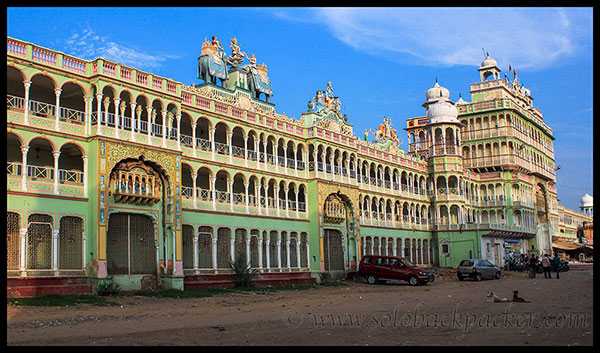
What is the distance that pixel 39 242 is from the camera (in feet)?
86.5

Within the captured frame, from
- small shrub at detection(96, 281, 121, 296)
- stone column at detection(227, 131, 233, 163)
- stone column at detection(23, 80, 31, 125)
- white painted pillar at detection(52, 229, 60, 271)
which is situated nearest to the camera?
white painted pillar at detection(52, 229, 60, 271)

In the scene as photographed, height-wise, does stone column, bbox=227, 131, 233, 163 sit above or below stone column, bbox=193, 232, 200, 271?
above

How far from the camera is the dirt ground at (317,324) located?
43.9 ft

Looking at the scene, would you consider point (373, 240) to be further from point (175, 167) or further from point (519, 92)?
point (519, 92)

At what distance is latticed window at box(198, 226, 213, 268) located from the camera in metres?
34.8

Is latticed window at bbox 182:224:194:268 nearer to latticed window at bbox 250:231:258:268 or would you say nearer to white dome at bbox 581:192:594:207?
latticed window at bbox 250:231:258:268

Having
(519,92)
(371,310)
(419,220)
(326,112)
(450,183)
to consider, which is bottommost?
(371,310)

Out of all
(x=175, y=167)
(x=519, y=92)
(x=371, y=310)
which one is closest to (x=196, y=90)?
(x=175, y=167)

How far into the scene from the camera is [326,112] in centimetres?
4756

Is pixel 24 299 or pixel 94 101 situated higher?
pixel 94 101

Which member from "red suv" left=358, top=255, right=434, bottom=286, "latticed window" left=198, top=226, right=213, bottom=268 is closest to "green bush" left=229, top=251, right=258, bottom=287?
"latticed window" left=198, top=226, right=213, bottom=268

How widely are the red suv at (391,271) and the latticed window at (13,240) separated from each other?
2369cm

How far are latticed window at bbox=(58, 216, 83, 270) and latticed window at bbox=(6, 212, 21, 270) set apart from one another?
1.88 meters

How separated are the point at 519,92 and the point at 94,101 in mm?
64273
